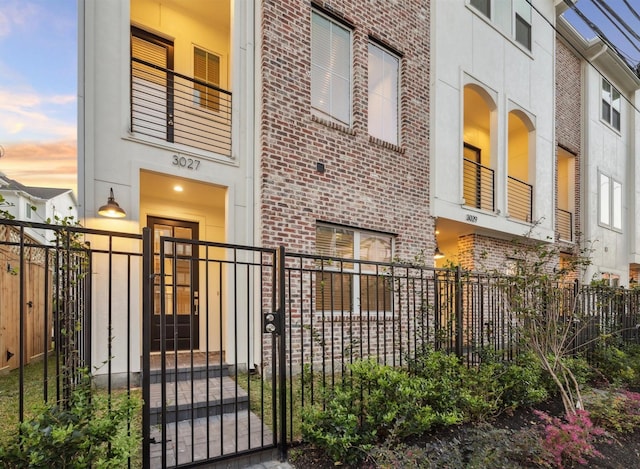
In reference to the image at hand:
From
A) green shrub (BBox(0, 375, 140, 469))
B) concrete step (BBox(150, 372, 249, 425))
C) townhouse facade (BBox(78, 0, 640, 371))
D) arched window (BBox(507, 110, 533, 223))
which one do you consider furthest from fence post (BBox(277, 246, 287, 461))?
arched window (BBox(507, 110, 533, 223))

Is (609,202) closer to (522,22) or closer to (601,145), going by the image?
(601,145)

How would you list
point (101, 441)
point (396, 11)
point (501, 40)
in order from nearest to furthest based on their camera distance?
point (101, 441)
point (396, 11)
point (501, 40)

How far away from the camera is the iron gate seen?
2.90 m

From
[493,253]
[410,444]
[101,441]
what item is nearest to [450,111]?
[493,253]

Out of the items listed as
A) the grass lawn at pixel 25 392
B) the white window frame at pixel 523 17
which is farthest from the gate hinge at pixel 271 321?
the white window frame at pixel 523 17

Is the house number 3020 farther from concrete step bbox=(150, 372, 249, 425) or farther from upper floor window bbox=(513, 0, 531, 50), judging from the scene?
upper floor window bbox=(513, 0, 531, 50)

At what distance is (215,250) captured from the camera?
22.5ft

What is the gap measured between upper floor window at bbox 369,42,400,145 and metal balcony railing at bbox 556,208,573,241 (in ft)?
26.5

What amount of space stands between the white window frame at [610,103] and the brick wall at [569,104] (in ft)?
5.27

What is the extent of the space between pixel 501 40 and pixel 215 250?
345 inches

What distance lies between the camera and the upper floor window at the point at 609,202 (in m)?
13.2

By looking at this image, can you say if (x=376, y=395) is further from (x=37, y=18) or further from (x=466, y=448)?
(x=37, y=18)

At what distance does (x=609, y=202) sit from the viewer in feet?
45.0

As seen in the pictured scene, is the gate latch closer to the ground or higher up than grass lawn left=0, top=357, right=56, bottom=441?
higher up
